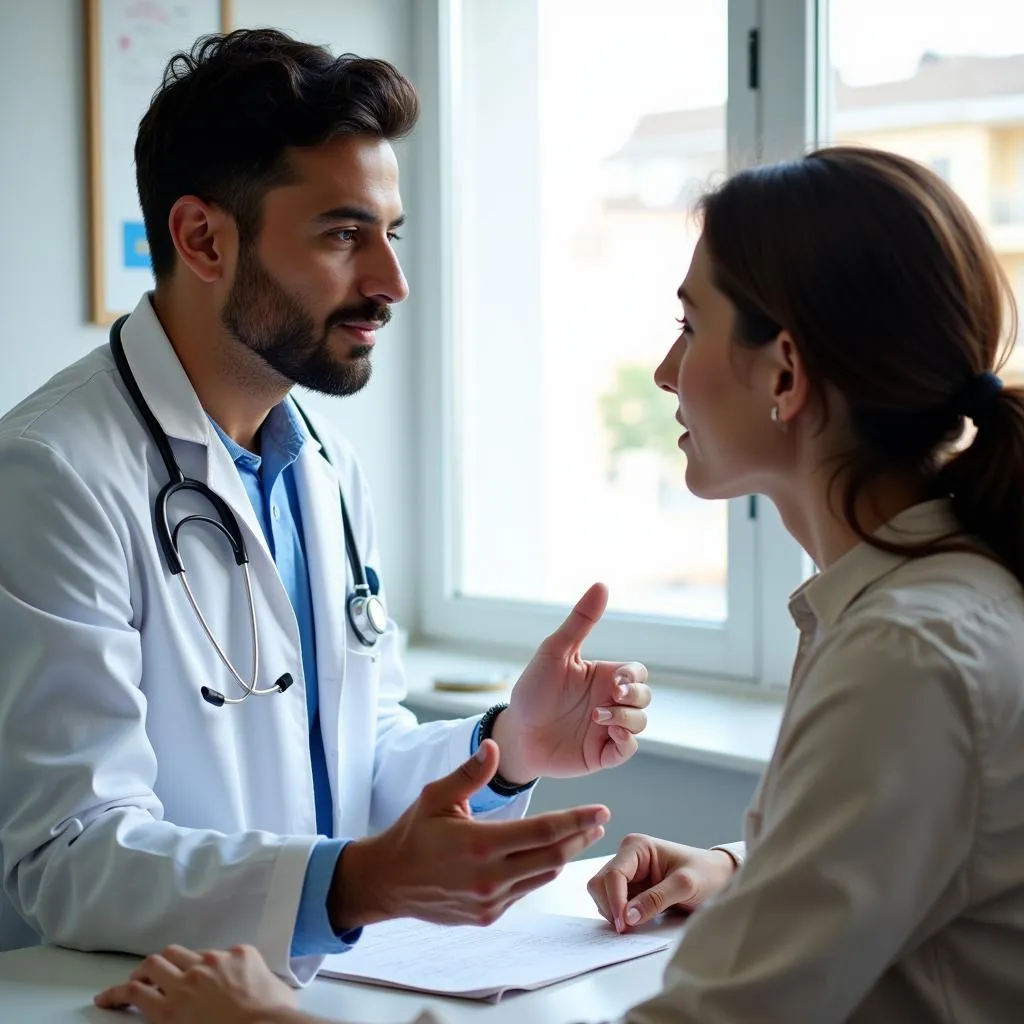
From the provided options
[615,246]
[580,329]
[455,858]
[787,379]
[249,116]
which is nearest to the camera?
[787,379]

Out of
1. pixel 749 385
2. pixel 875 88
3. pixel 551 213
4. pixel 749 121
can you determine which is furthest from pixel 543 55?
pixel 749 385

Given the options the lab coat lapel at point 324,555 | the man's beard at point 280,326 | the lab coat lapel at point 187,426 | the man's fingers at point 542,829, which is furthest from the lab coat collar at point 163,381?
the man's fingers at point 542,829

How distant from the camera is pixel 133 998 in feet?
3.65

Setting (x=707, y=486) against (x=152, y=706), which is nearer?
(x=707, y=486)

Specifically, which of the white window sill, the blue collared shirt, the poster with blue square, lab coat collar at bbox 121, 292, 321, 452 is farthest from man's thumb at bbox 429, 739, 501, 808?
the poster with blue square

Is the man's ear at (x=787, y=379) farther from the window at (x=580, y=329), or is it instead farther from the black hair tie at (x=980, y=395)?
the window at (x=580, y=329)

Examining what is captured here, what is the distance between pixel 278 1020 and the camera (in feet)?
3.40

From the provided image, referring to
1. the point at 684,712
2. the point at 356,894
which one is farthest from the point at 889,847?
Answer: the point at 684,712

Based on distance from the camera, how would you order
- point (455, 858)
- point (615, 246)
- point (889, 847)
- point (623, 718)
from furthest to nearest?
point (615, 246) → point (623, 718) → point (455, 858) → point (889, 847)

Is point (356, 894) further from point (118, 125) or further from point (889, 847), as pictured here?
point (118, 125)

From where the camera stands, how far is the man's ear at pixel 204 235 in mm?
1781

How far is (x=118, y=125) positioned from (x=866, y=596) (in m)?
1.97

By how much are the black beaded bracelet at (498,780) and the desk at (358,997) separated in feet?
1.43

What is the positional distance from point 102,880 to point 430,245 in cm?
199
